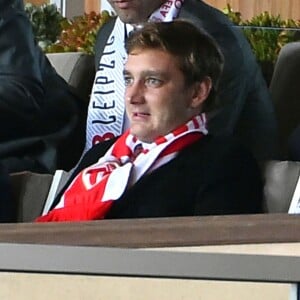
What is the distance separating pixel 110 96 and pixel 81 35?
33.6 inches

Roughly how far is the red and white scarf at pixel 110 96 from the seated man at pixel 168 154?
0.32 m

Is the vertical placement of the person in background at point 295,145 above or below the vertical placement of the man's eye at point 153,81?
below

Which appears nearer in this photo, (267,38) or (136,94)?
(136,94)

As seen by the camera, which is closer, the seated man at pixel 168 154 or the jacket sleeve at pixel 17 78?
the seated man at pixel 168 154

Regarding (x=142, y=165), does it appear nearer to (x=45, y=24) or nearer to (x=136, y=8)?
(x=136, y=8)

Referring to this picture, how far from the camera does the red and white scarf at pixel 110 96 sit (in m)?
2.29

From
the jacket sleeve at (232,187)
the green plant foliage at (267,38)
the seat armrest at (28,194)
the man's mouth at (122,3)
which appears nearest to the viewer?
the jacket sleeve at (232,187)

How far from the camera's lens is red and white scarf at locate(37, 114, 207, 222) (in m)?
1.81

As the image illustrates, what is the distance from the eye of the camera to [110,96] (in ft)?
7.63

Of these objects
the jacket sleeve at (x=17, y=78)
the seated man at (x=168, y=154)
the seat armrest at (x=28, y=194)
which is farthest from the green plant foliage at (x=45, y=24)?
the seated man at (x=168, y=154)

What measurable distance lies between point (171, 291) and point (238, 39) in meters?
1.42

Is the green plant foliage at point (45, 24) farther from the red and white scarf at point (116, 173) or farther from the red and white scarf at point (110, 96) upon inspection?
the red and white scarf at point (116, 173)

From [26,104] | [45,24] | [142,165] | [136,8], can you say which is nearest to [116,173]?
[142,165]

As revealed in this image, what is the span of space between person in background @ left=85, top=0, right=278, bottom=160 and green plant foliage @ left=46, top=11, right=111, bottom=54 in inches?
26.4
